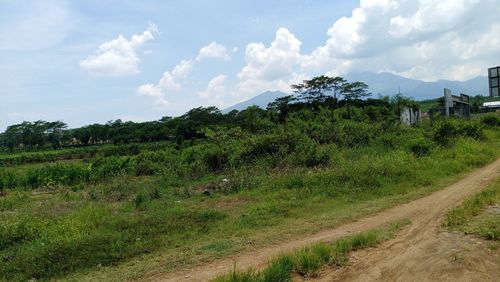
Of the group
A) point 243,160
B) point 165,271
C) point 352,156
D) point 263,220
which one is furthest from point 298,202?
point 243,160

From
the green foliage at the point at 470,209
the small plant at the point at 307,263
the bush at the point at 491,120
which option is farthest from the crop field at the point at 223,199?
the bush at the point at 491,120

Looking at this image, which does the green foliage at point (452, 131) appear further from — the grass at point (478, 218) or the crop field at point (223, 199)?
the grass at point (478, 218)

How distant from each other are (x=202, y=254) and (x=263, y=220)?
207cm

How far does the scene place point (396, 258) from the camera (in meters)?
5.14

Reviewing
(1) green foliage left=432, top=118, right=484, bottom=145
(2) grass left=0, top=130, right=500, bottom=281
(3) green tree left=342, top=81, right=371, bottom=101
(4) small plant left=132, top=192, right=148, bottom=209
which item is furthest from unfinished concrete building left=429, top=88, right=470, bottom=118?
(4) small plant left=132, top=192, right=148, bottom=209

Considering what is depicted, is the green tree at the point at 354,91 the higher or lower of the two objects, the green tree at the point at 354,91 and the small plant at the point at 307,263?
the higher

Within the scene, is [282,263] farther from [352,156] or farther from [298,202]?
[352,156]

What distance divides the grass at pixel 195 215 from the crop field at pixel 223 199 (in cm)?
3

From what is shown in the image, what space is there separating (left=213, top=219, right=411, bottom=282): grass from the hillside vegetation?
1.35 m

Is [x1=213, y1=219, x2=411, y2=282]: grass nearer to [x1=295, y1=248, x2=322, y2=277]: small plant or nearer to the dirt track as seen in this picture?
[x1=295, y1=248, x2=322, y2=277]: small plant

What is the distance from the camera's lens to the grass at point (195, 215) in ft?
20.2

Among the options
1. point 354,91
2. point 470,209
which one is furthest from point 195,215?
point 354,91

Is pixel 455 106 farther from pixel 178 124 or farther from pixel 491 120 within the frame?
pixel 178 124

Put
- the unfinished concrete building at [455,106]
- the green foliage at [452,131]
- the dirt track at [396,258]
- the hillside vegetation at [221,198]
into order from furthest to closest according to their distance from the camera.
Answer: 1. the unfinished concrete building at [455,106]
2. the green foliage at [452,131]
3. the hillside vegetation at [221,198]
4. the dirt track at [396,258]
